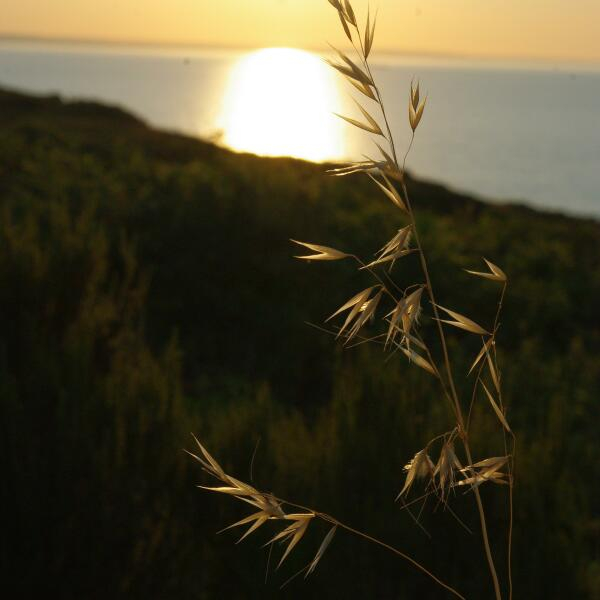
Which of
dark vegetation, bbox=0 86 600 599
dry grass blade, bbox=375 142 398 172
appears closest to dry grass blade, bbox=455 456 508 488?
dry grass blade, bbox=375 142 398 172

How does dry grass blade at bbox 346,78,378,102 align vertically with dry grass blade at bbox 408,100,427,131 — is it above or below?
above

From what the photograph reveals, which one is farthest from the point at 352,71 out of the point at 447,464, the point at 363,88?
the point at 447,464

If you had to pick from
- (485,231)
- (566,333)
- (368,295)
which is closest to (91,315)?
(368,295)

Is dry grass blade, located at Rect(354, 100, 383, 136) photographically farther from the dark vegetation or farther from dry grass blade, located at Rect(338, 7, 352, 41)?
the dark vegetation

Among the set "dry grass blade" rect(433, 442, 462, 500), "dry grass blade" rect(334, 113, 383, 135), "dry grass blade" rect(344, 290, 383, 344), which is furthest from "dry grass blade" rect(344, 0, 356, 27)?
"dry grass blade" rect(433, 442, 462, 500)

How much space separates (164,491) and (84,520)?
0.24 metres

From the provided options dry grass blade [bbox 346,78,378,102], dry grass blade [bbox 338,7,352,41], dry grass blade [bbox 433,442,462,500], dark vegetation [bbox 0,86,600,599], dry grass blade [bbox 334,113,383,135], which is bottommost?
dark vegetation [bbox 0,86,600,599]

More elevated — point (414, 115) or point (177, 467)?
point (414, 115)

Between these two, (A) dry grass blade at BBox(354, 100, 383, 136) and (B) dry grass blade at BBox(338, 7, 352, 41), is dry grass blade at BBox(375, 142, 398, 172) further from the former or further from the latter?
(B) dry grass blade at BBox(338, 7, 352, 41)

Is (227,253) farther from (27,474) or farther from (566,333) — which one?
(27,474)

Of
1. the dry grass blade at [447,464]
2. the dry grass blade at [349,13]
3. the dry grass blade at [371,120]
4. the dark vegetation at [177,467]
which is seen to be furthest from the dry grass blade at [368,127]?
the dark vegetation at [177,467]

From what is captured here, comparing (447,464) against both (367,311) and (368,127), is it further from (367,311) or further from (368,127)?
Result: (368,127)

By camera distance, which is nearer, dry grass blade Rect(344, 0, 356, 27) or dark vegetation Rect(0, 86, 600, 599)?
dry grass blade Rect(344, 0, 356, 27)

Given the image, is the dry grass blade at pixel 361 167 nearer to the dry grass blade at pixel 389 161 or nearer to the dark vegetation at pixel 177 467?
the dry grass blade at pixel 389 161
